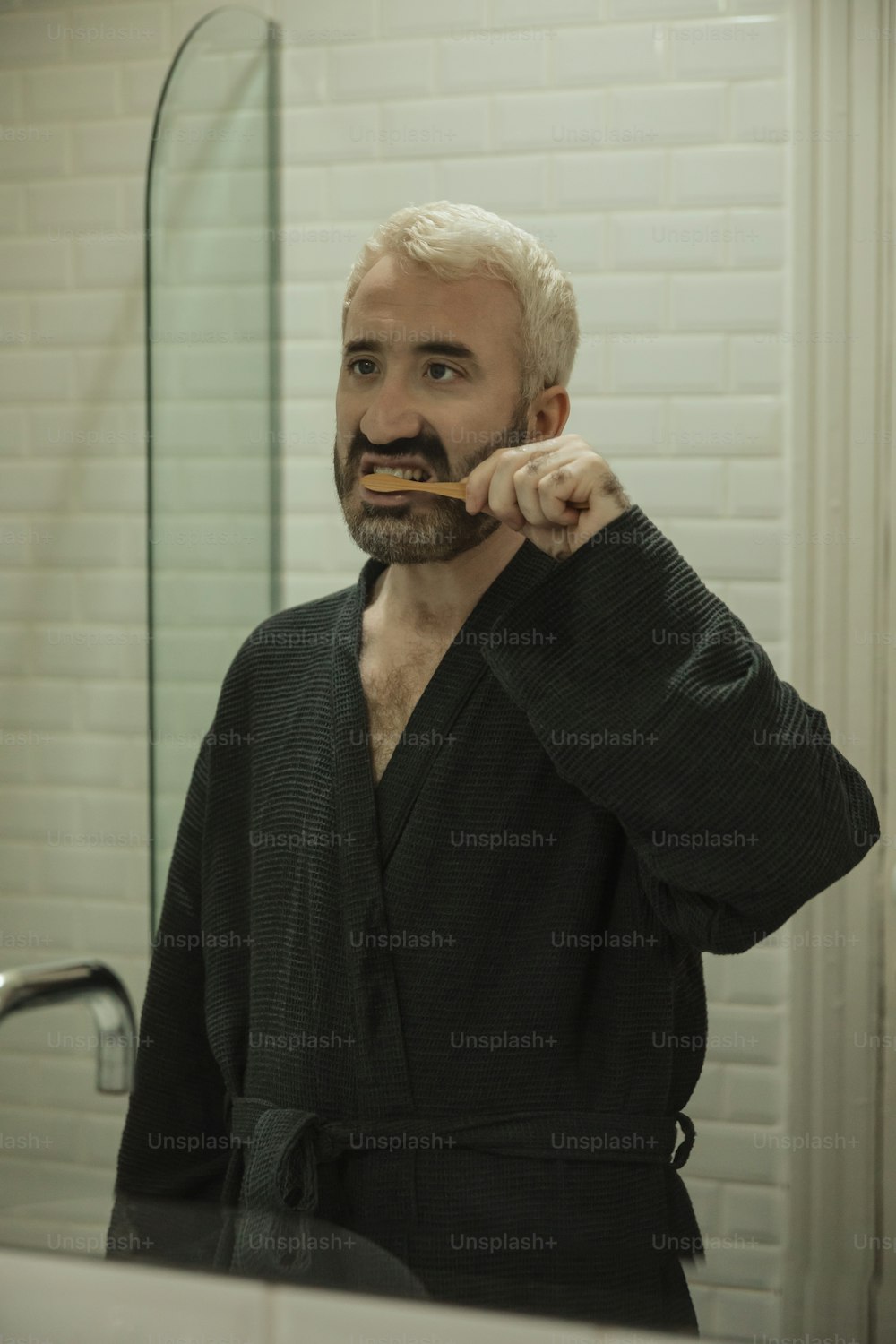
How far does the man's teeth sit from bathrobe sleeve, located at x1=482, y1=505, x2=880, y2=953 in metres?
0.11

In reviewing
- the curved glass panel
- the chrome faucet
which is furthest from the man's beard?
the chrome faucet

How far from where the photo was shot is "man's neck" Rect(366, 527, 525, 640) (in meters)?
0.79

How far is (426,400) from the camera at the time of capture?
30.5 inches

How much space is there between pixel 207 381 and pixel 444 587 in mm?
312

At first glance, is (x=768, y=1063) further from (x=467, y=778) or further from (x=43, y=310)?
(x=43, y=310)

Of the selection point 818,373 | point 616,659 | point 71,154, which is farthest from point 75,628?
point 818,373

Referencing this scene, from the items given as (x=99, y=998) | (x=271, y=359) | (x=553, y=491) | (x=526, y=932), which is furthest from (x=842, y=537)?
(x=99, y=998)

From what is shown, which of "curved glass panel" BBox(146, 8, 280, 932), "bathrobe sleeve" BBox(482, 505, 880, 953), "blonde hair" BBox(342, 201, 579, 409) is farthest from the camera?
"curved glass panel" BBox(146, 8, 280, 932)

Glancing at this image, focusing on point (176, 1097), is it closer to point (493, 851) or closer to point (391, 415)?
point (493, 851)

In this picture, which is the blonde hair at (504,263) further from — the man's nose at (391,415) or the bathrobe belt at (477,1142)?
the bathrobe belt at (477,1142)

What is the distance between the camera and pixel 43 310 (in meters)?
0.96

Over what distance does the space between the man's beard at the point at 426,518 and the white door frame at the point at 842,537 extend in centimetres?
19

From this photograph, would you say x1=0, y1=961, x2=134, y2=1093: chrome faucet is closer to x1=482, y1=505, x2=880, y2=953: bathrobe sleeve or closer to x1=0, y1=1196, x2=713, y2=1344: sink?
x1=0, y1=1196, x2=713, y2=1344: sink

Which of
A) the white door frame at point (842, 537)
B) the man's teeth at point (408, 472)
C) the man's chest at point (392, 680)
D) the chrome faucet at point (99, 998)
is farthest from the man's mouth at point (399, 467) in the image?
the chrome faucet at point (99, 998)
